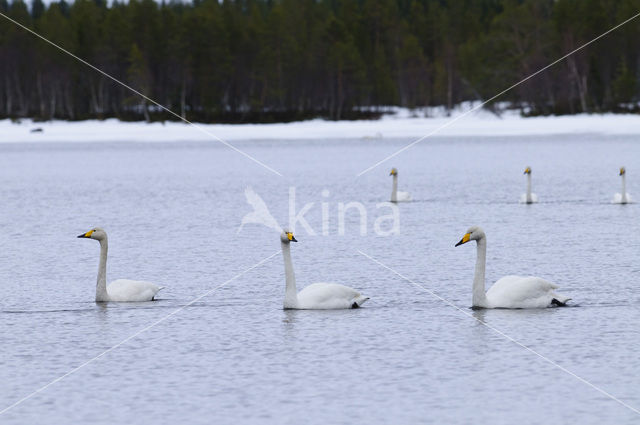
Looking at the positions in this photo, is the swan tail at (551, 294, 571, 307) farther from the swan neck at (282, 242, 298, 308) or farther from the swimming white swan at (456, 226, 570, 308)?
the swan neck at (282, 242, 298, 308)

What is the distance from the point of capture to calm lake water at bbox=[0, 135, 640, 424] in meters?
11.4

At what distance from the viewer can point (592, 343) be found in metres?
13.8

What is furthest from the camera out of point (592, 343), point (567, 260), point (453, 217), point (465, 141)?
point (465, 141)

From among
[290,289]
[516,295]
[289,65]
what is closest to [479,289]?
[516,295]

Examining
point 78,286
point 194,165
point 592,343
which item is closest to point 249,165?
point 194,165

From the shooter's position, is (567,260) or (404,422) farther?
(567,260)

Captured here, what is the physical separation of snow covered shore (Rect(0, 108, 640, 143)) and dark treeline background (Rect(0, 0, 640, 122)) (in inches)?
146

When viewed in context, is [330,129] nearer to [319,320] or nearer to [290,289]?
[290,289]

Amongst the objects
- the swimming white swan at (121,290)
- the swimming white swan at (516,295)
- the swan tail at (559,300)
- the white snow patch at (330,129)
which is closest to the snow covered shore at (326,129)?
the white snow patch at (330,129)

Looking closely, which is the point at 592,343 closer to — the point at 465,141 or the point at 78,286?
the point at 78,286

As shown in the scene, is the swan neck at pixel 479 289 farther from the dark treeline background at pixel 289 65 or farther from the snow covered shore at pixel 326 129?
the dark treeline background at pixel 289 65

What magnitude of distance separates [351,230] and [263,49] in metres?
94.6

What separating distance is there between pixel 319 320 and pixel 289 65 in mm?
108425

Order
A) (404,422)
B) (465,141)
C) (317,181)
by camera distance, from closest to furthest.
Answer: (404,422), (317,181), (465,141)
